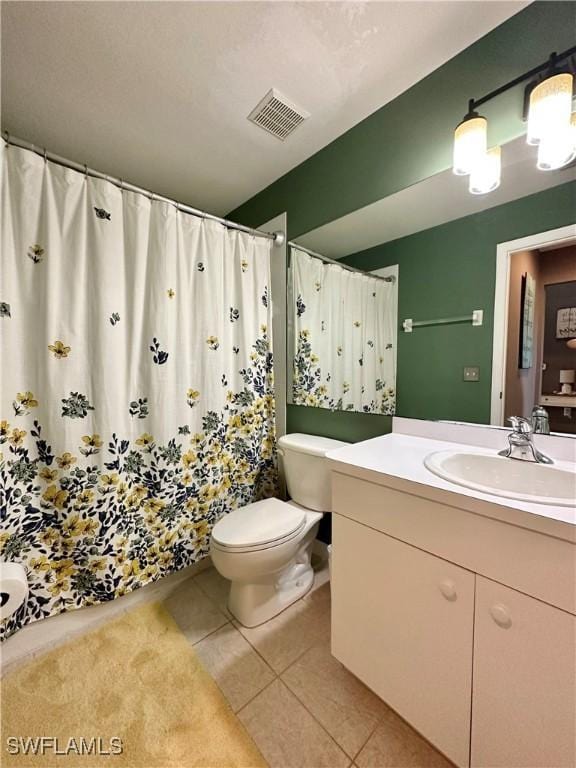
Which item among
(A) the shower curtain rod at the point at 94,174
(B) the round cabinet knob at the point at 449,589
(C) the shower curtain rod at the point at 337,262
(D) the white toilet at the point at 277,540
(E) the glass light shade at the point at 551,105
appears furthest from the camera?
(C) the shower curtain rod at the point at 337,262

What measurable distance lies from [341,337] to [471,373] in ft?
2.15

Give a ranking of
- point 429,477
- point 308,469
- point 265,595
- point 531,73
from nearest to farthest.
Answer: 1. point 429,477
2. point 531,73
3. point 265,595
4. point 308,469

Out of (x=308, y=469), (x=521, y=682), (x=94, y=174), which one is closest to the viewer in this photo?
(x=521, y=682)

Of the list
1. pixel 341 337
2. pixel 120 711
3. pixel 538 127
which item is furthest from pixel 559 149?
pixel 120 711

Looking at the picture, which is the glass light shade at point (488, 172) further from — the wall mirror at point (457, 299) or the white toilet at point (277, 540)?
the white toilet at point (277, 540)

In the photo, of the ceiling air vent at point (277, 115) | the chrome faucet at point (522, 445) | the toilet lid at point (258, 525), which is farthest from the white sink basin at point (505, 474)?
the ceiling air vent at point (277, 115)

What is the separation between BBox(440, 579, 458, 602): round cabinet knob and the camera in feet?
2.34

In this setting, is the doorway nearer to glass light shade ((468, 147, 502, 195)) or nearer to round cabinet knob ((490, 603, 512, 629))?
glass light shade ((468, 147, 502, 195))

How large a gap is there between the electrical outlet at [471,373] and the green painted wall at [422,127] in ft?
2.52

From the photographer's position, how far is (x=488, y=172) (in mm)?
1010

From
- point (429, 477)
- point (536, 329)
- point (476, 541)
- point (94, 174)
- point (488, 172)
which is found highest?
point (94, 174)

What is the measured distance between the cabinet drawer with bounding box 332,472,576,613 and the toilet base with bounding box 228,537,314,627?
27.7 inches

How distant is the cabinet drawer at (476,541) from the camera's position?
581mm

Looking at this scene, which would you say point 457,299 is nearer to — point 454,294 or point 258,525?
point 454,294
